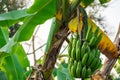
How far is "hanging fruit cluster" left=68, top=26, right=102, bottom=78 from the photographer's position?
119 centimetres

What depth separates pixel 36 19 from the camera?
60.1 inches

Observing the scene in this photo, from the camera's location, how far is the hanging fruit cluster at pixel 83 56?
1.19m

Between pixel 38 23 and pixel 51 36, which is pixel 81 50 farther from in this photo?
pixel 38 23

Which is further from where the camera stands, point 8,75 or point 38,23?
point 8,75

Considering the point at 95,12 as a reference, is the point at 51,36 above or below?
above

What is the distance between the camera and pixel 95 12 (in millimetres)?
7691

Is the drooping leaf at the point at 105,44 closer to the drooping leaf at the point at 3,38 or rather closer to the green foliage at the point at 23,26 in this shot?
the green foliage at the point at 23,26

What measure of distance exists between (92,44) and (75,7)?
17cm

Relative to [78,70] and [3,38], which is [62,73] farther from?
[78,70]

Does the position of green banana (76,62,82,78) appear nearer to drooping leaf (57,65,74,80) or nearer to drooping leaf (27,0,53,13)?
drooping leaf (27,0,53,13)

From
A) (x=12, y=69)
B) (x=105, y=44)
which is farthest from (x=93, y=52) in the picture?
(x=12, y=69)

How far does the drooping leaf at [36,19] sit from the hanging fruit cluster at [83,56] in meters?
0.29

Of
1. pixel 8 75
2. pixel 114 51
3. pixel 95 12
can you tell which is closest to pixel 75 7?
pixel 114 51

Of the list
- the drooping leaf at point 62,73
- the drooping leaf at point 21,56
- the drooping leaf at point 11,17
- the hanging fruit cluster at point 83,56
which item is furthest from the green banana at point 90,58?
the drooping leaf at point 21,56
